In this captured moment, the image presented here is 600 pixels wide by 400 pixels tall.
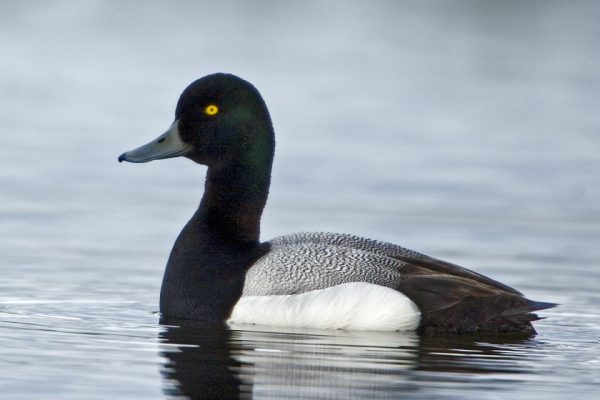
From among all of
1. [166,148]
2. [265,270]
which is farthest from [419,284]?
[166,148]

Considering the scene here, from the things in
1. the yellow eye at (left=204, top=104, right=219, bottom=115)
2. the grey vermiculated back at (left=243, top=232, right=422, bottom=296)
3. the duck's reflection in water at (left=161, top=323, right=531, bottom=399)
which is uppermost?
the yellow eye at (left=204, top=104, right=219, bottom=115)

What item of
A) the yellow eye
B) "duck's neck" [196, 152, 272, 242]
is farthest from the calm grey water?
the yellow eye

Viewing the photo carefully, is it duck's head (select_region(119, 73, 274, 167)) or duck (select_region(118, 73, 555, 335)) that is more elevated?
duck's head (select_region(119, 73, 274, 167))

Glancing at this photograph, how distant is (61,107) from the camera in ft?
69.3

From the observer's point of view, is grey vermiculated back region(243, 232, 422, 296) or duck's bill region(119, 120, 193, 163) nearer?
grey vermiculated back region(243, 232, 422, 296)

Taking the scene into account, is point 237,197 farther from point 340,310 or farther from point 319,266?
point 340,310

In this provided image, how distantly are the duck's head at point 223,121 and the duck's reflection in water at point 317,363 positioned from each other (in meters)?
1.34

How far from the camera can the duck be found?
8.76 m

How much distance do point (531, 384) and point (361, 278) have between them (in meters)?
1.73

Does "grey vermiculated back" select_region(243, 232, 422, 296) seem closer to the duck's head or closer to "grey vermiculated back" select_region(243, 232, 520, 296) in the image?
"grey vermiculated back" select_region(243, 232, 520, 296)

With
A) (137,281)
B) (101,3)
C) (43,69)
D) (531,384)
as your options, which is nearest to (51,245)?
(137,281)

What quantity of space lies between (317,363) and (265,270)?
1350 millimetres

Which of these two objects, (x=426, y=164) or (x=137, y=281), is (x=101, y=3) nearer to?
(x=426, y=164)

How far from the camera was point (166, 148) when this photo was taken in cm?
976
